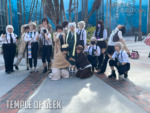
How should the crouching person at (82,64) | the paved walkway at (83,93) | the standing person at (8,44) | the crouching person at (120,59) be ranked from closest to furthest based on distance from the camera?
the paved walkway at (83,93) < the crouching person at (120,59) < the crouching person at (82,64) < the standing person at (8,44)

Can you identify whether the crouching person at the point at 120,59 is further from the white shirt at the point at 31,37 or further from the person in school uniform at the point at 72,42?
the white shirt at the point at 31,37

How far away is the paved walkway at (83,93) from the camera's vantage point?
2.89 metres

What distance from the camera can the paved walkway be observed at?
289 cm

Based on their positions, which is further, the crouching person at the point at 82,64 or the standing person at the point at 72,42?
the standing person at the point at 72,42

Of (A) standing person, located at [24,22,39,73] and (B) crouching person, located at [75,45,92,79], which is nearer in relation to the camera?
(B) crouching person, located at [75,45,92,79]

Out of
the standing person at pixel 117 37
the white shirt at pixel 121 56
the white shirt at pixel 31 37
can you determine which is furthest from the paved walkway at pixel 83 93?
the white shirt at pixel 31 37

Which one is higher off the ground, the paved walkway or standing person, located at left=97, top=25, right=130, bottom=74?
standing person, located at left=97, top=25, right=130, bottom=74

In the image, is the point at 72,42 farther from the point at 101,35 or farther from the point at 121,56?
the point at 121,56

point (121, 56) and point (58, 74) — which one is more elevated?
A: point (121, 56)

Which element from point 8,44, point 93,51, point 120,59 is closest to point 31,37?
point 8,44

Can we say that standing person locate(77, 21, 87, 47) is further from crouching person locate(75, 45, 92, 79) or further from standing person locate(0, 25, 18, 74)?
standing person locate(0, 25, 18, 74)

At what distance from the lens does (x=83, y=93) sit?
3.62 m

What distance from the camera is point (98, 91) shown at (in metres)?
3.74

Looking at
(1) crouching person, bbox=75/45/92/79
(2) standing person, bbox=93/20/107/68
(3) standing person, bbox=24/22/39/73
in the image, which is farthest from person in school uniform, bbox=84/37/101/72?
(3) standing person, bbox=24/22/39/73
